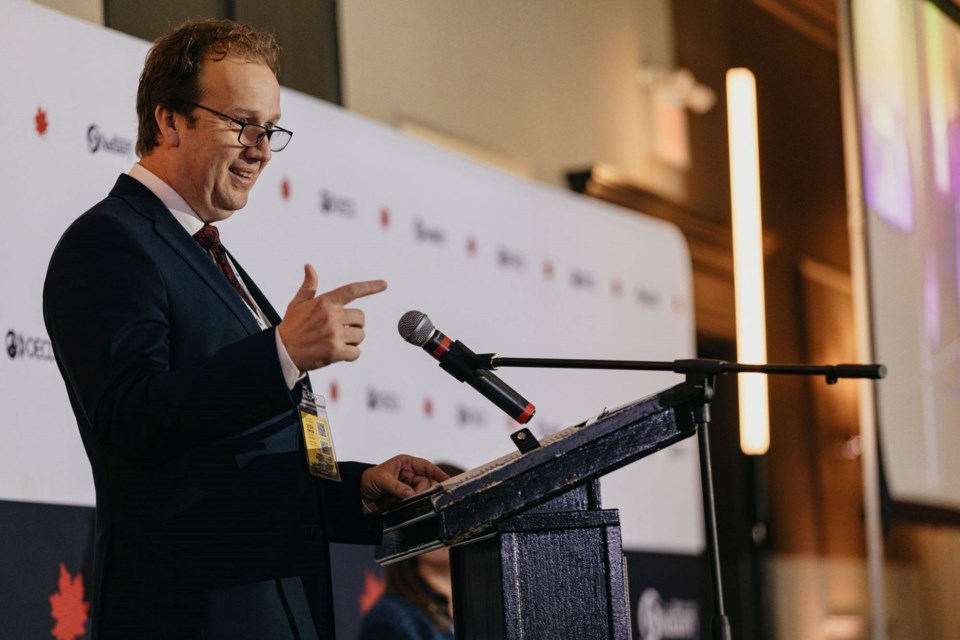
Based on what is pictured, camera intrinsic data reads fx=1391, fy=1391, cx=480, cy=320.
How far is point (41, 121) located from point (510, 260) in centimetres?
175

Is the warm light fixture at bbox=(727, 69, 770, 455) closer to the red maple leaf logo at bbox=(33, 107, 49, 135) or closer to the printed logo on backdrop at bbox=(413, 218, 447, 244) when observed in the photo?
the printed logo on backdrop at bbox=(413, 218, 447, 244)

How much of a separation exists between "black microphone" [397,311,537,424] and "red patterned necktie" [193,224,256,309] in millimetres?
245

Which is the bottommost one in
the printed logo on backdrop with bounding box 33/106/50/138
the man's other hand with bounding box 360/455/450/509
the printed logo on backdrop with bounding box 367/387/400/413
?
the man's other hand with bounding box 360/455/450/509

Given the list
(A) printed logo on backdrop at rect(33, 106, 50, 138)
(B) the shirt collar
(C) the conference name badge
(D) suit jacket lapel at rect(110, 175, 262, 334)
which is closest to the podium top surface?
(C) the conference name badge

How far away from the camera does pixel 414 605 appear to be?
3.38 m

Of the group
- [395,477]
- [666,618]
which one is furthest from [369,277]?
[666,618]

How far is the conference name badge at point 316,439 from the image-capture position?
180 cm

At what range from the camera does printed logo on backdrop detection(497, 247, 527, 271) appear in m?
4.11

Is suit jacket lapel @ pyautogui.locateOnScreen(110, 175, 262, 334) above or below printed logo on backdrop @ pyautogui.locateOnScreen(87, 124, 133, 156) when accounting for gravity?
below

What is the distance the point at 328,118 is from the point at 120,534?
197cm

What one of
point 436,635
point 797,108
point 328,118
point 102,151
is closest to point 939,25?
point 797,108

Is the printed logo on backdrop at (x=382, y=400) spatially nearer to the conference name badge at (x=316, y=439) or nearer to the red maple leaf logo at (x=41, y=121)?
the red maple leaf logo at (x=41, y=121)

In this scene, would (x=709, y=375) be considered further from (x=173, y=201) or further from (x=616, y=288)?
(x=616, y=288)

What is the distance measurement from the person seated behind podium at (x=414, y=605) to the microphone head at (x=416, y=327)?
1.56 meters
